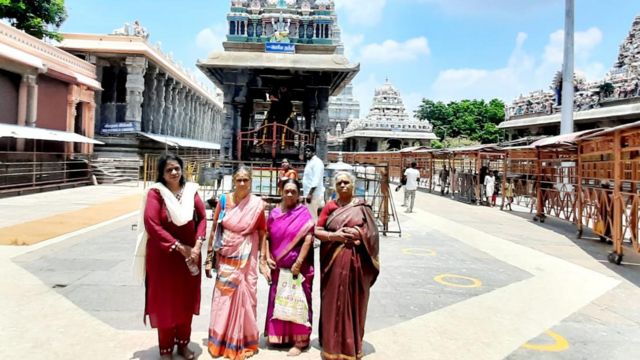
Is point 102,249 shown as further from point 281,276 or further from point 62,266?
point 281,276

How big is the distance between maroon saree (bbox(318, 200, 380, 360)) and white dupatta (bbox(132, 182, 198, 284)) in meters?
1.04

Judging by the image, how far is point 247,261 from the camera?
3203mm

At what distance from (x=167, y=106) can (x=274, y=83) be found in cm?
2016

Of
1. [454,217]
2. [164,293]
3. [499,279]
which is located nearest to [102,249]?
[164,293]

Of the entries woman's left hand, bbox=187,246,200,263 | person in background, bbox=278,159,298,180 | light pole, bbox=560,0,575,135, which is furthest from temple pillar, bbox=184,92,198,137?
woman's left hand, bbox=187,246,200,263

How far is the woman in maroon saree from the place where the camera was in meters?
3.05

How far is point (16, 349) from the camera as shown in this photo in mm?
3201

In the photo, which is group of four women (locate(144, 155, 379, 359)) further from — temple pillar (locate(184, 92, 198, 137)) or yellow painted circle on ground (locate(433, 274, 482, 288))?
temple pillar (locate(184, 92, 198, 137))

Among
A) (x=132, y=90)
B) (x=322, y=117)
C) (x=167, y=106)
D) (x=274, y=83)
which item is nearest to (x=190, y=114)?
(x=167, y=106)

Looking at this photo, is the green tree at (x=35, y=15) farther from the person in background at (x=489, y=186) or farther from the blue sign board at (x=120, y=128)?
the person in background at (x=489, y=186)

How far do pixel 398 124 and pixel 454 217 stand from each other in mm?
33295

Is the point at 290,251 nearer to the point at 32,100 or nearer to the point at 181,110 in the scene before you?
the point at 32,100

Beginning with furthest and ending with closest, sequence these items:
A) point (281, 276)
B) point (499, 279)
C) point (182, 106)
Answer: point (182, 106) < point (499, 279) < point (281, 276)

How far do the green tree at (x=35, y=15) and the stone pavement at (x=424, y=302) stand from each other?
21.4 m
